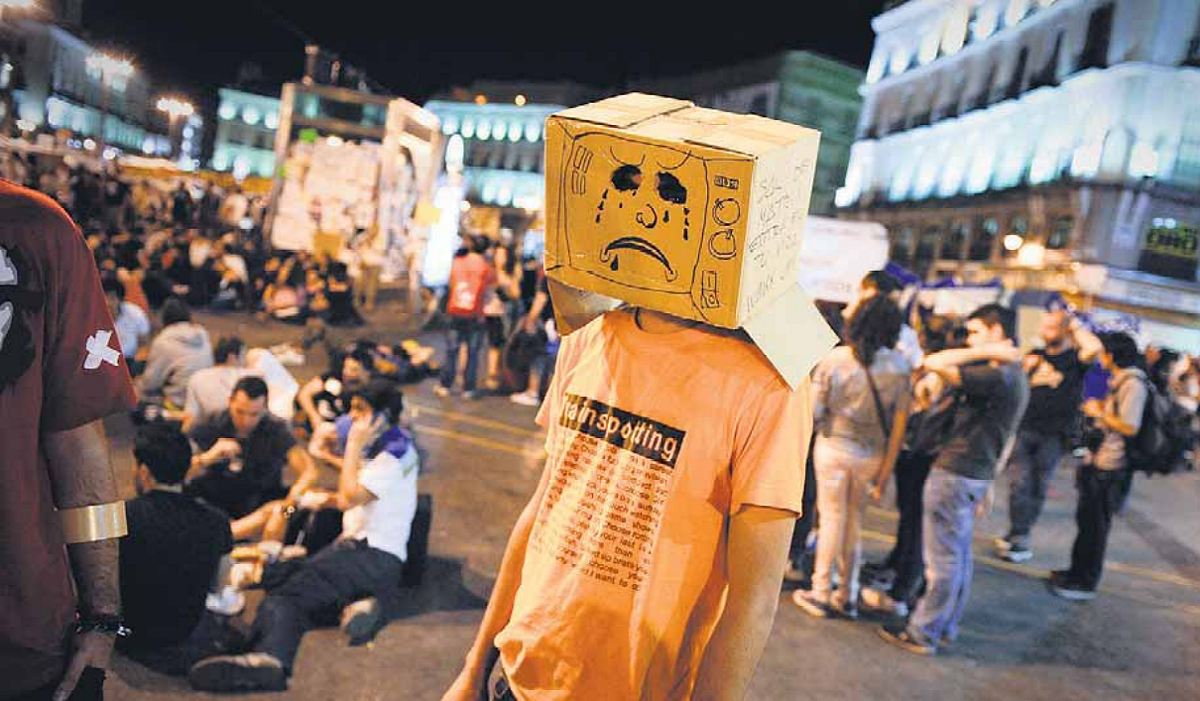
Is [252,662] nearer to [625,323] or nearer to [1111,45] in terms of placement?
[625,323]

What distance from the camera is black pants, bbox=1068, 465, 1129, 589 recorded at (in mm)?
5973

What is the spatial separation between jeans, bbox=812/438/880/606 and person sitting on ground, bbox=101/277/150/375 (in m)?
6.65

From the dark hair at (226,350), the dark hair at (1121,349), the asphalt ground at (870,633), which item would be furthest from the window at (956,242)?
the dark hair at (226,350)

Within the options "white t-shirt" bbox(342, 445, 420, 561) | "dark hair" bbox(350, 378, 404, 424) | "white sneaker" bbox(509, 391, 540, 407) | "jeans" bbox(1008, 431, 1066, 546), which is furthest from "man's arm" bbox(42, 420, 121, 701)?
"white sneaker" bbox(509, 391, 540, 407)

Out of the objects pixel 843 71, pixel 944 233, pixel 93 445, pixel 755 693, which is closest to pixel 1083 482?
pixel 755 693

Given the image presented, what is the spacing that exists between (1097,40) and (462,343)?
30.3m

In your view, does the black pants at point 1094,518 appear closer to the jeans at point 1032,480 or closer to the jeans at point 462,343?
the jeans at point 1032,480

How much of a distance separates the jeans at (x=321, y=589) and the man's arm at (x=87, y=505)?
218 cm

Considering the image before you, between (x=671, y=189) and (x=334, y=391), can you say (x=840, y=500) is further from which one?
(x=334, y=391)

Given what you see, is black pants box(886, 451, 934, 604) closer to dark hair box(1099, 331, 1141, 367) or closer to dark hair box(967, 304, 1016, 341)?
dark hair box(967, 304, 1016, 341)

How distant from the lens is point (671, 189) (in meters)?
1.49

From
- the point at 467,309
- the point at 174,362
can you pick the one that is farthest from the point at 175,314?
the point at 467,309

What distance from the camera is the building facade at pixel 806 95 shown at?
4575cm

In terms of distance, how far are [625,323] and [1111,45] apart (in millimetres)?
34212
